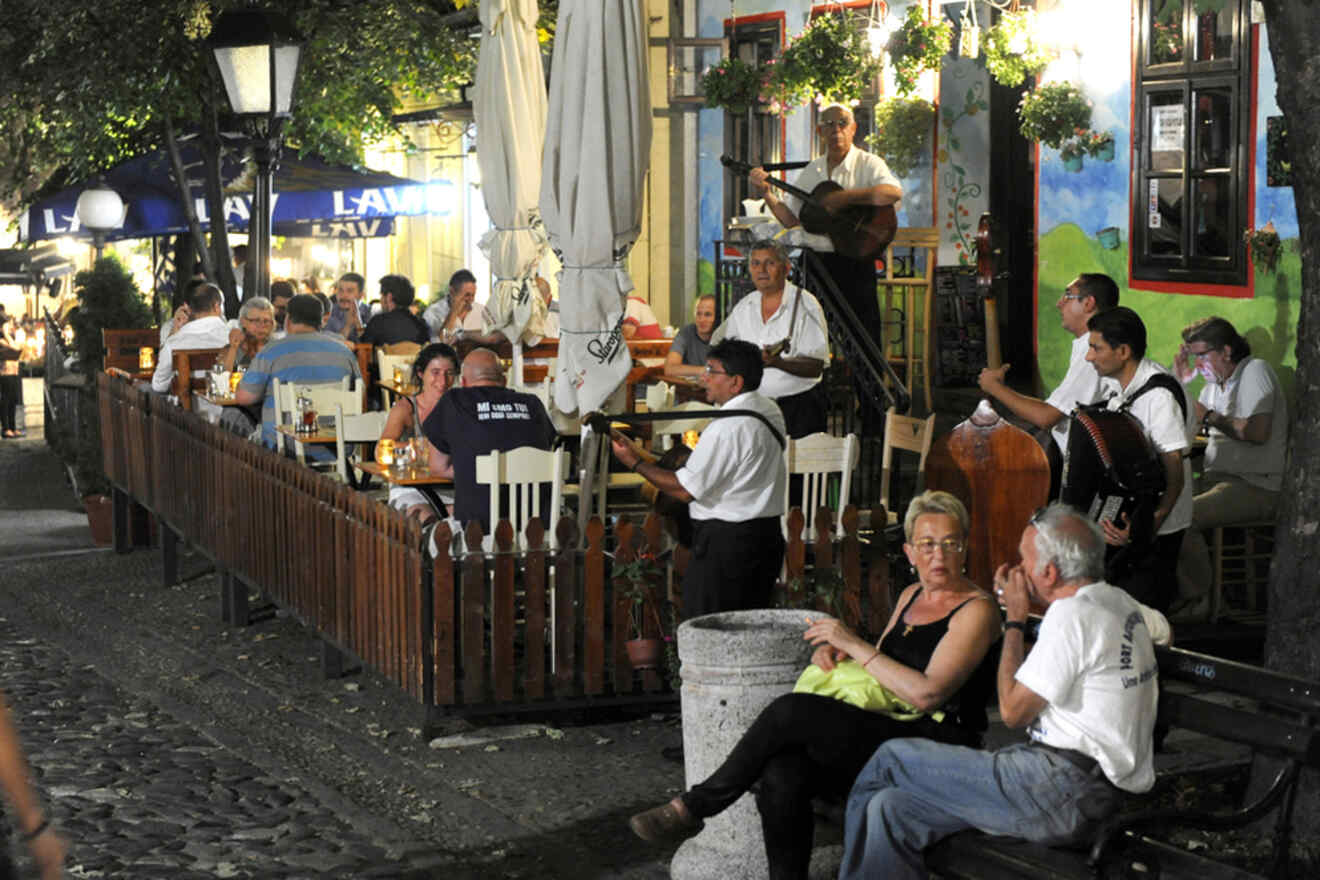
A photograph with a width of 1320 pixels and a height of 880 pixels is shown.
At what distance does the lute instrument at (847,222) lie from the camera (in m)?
14.1

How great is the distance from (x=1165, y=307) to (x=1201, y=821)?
8.59 metres

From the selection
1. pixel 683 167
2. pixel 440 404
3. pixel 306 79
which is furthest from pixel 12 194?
pixel 440 404

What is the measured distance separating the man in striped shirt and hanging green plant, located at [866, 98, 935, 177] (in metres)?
6.18

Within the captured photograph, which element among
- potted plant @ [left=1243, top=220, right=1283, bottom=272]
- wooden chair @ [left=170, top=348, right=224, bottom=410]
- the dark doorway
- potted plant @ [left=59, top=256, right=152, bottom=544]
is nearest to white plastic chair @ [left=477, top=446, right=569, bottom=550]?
potted plant @ [left=1243, top=220, right=1283, bottom=272]

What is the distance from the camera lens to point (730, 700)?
22.2ft

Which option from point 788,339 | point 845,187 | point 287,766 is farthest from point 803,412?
point 287,766

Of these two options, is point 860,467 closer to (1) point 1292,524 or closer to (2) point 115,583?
(2) point 115,583

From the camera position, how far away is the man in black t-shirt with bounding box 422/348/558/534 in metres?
9.91

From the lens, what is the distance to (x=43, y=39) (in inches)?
829

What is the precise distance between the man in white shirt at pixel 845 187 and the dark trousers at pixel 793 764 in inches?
307

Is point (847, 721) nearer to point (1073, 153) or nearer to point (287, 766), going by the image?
point (287, 766)

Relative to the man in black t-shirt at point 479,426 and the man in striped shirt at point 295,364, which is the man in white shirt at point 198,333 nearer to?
the man in striped shirt at point 295,364

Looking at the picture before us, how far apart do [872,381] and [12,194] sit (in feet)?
68.5

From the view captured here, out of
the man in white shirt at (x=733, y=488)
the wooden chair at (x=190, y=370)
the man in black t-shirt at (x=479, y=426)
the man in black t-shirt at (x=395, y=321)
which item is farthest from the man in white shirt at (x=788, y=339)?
the man in black t-shirt at (x=395, y=321)
